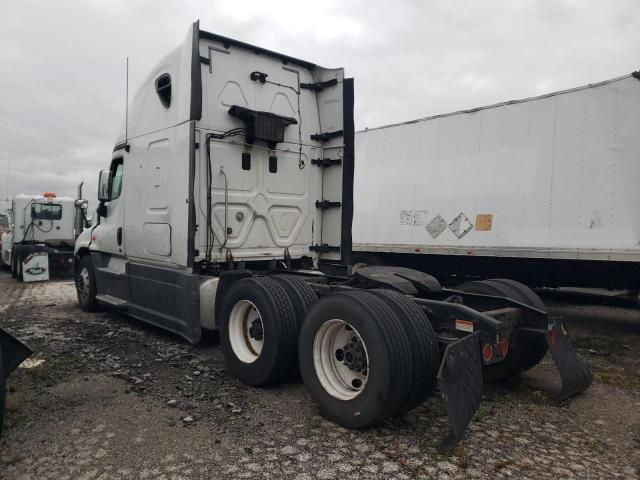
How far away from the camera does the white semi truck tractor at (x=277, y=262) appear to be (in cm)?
341

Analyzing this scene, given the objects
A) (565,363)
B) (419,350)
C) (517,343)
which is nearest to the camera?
(419,350)

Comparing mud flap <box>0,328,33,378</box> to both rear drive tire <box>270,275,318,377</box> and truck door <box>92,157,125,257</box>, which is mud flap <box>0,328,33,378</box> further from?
truck door <box>92,157,125,257</box>

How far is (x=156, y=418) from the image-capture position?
3.73 meters

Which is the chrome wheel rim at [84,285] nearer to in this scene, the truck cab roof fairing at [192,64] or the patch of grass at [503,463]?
the truck cab roof fairing at [192,64]

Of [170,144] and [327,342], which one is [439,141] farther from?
[327,342]

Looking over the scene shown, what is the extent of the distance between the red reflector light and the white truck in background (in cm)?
1314

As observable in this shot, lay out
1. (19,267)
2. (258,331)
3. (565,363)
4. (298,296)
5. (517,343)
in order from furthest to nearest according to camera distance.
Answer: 1. (19,267)
2. (258,331)
3. (298,296)
4. (517,343)
5. (565,363)

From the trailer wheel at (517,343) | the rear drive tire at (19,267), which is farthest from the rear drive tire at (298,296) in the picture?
the rear drive tire at (19,267)

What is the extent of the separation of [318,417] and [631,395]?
295cm

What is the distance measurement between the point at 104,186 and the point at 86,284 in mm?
1792

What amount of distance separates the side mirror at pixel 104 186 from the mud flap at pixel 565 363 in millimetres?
6163

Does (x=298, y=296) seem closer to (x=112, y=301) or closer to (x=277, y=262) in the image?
(x=277, y=262)

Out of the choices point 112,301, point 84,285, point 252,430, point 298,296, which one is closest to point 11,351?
point 252,430

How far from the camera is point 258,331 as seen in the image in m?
4.62
